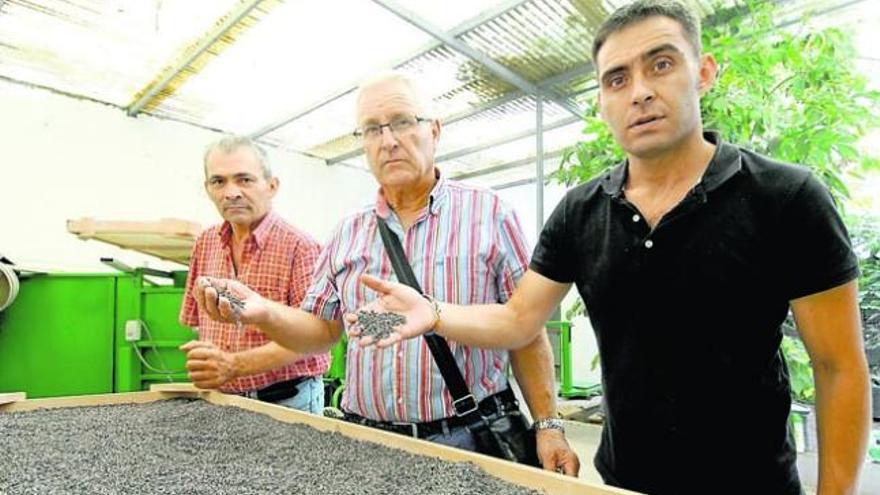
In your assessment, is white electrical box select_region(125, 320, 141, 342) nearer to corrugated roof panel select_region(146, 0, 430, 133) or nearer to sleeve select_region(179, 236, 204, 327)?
sleeve select_region(179, 236, 204, 327)

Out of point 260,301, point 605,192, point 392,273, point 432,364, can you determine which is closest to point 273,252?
point 260,301

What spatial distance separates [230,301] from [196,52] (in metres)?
2.59

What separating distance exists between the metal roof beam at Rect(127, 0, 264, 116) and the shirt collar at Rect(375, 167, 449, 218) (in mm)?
2026

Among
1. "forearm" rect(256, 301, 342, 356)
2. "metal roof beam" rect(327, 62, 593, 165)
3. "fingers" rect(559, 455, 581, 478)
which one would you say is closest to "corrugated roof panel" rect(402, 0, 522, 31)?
"metal roof beam" rect(327, 62, 593, 165)

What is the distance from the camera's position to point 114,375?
2.66 m

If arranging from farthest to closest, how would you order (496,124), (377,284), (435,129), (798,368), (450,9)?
(496,124) < (450,9) < (798,368) < (435,129) < (377,284)

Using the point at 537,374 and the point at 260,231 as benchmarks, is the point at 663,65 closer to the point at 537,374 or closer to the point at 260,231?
the point at 537,374

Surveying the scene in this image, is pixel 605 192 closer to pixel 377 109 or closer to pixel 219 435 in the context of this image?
pixel 377 109

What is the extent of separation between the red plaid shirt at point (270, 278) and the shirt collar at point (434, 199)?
434mm

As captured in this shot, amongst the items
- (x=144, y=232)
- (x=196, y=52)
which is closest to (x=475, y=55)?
(x=196, y=52)

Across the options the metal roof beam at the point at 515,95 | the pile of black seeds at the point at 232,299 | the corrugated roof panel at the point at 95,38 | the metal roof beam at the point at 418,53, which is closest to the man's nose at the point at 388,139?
the pile of black seeds at the point at 232,299

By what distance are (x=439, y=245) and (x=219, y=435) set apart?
57 cm

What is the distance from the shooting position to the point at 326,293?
48.1 inches

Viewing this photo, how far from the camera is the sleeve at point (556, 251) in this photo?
934 millimetres
